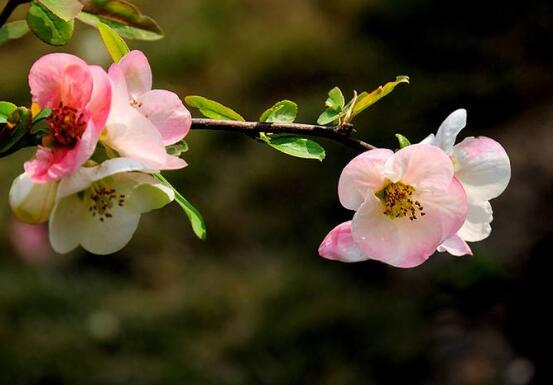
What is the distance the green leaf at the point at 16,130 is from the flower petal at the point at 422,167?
10.0 inches

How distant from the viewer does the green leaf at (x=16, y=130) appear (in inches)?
23.0

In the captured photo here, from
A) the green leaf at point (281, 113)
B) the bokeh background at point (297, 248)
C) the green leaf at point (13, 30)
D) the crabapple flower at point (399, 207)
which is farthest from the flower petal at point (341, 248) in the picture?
the bokeh background at point (297, 248)

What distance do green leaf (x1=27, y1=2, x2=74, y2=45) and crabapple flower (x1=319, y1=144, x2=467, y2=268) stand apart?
9.9 inches

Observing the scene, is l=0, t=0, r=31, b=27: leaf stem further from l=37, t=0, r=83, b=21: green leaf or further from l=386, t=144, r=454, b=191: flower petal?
l=386, t=144, r=454, b=191: flower petal

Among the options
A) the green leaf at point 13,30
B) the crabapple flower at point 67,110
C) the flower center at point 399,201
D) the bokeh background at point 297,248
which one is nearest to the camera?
the crabapple flower at point 67,110

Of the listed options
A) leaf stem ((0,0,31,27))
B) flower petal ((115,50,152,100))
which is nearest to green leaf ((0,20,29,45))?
leaf stem ((0,0,31,27))

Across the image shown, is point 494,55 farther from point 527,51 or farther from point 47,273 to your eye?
point 47,273

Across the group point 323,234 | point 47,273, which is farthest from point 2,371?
point 323,234

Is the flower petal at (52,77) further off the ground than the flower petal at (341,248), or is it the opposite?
the flower petal at (52,77)

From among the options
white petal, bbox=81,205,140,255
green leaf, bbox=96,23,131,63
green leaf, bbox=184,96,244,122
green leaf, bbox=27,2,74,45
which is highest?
green leaf, bbox=96,23,131,63

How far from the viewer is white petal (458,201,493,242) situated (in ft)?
2.26

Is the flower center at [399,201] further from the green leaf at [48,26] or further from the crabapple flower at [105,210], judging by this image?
the green leaf at [48,26]

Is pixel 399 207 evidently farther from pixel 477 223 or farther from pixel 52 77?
pixel 52 77

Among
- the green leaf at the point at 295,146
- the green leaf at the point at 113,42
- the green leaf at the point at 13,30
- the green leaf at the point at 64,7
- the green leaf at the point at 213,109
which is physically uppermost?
the green leaf at the point at 64,7
